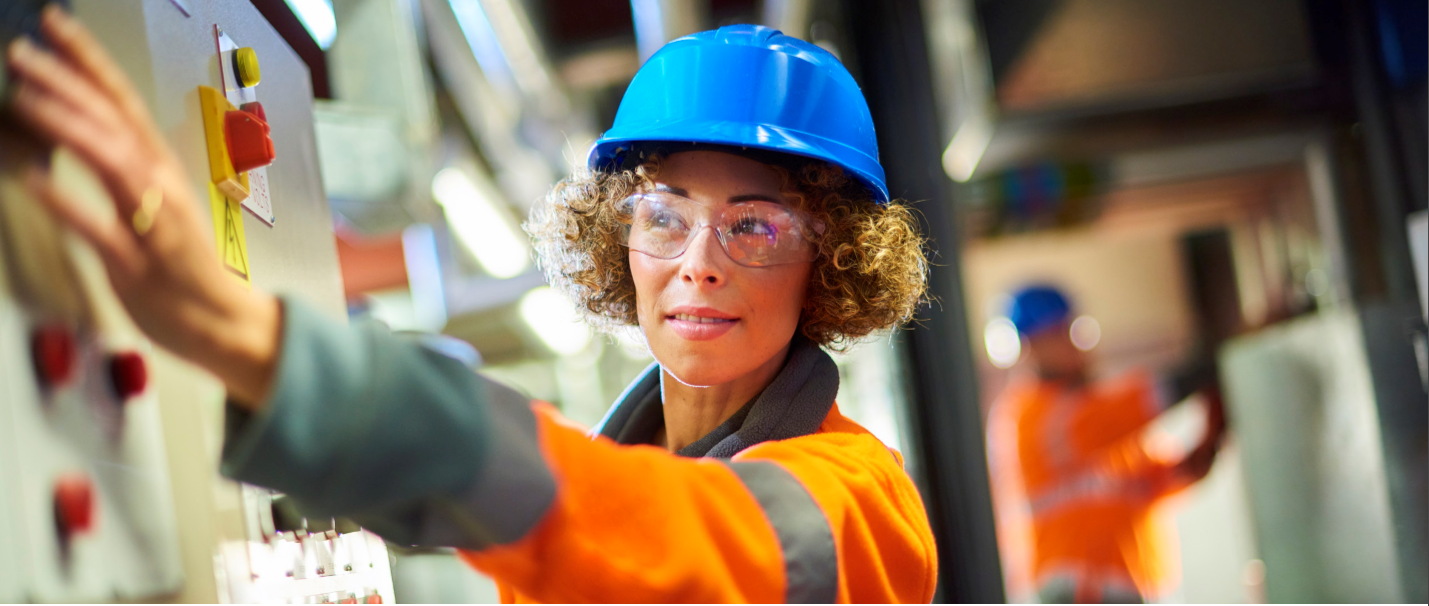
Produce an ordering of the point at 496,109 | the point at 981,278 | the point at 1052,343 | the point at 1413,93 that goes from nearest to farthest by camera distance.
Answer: the point at 1413,93 < the point at 496,109 < the point at 1052,343 < the point at 981,278

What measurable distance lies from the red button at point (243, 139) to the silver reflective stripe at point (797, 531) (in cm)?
56

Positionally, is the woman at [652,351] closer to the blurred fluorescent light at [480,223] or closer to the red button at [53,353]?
the red button at [53,353]

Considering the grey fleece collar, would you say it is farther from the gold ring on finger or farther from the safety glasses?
the gold ring on finger

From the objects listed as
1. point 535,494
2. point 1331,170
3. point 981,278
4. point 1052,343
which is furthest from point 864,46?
point 981,278

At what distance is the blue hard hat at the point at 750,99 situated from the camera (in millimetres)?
1143

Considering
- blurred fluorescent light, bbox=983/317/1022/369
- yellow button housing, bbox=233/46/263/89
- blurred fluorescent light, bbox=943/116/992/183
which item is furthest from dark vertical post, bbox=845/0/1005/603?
blurred fluorescent light, bbox=983/317/1022/369

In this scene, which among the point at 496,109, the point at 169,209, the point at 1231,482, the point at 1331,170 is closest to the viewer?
the point at 169,209

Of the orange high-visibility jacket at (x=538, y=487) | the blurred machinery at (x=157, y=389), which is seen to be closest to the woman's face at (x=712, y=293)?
the orange high-visibility jacket at (x=538, y=487)

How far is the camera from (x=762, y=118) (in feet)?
3.76

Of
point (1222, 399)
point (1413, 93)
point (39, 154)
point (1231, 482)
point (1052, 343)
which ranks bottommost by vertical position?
point (1231, 482)

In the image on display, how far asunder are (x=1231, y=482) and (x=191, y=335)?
6847 mm

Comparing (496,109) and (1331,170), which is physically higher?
(496,109)

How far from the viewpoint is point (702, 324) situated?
1.16 meters

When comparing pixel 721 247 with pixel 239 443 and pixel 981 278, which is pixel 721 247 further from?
pixel 981 278
